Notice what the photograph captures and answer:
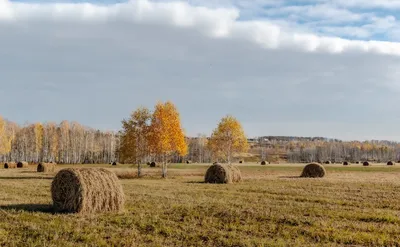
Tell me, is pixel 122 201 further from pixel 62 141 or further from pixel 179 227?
pixel 62 141

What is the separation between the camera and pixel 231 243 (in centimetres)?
1272

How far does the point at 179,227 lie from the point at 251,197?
1055 cm

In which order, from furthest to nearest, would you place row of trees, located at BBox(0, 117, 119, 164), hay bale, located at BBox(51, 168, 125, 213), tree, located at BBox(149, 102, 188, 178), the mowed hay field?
row of trees, located at BBox(0, 117, 119, 164) < tree, located at BBox(149, 102, 188, 178) < hay bale, located at BBox(51, 168, 125, 213) < the mowed hay field

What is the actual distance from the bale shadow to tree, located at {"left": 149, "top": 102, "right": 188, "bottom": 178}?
32750mm

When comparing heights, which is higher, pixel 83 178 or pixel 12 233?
pixel 83 178

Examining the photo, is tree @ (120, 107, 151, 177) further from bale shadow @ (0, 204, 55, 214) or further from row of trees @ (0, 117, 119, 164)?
row of trees @ (0, 117, 119, 164)

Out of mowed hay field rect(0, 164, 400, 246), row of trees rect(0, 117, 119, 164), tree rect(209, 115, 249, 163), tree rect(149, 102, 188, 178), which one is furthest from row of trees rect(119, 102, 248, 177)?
row of trees rect(0, 117, 119, 164)

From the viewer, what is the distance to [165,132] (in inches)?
2127

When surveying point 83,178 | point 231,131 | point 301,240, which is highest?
point 231,131

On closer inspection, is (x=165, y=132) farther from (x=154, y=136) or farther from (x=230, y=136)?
(x=230, y=136)

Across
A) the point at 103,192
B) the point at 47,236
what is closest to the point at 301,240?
the point at 47,236

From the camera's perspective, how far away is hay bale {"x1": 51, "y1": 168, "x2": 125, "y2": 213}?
18.4 metres

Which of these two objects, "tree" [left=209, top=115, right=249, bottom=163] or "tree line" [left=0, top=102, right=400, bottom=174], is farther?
"tree" [left=209, top=115, right=249, bottom=163]

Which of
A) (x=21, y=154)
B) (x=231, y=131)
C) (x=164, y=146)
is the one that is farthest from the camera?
(x=21, y=154)
